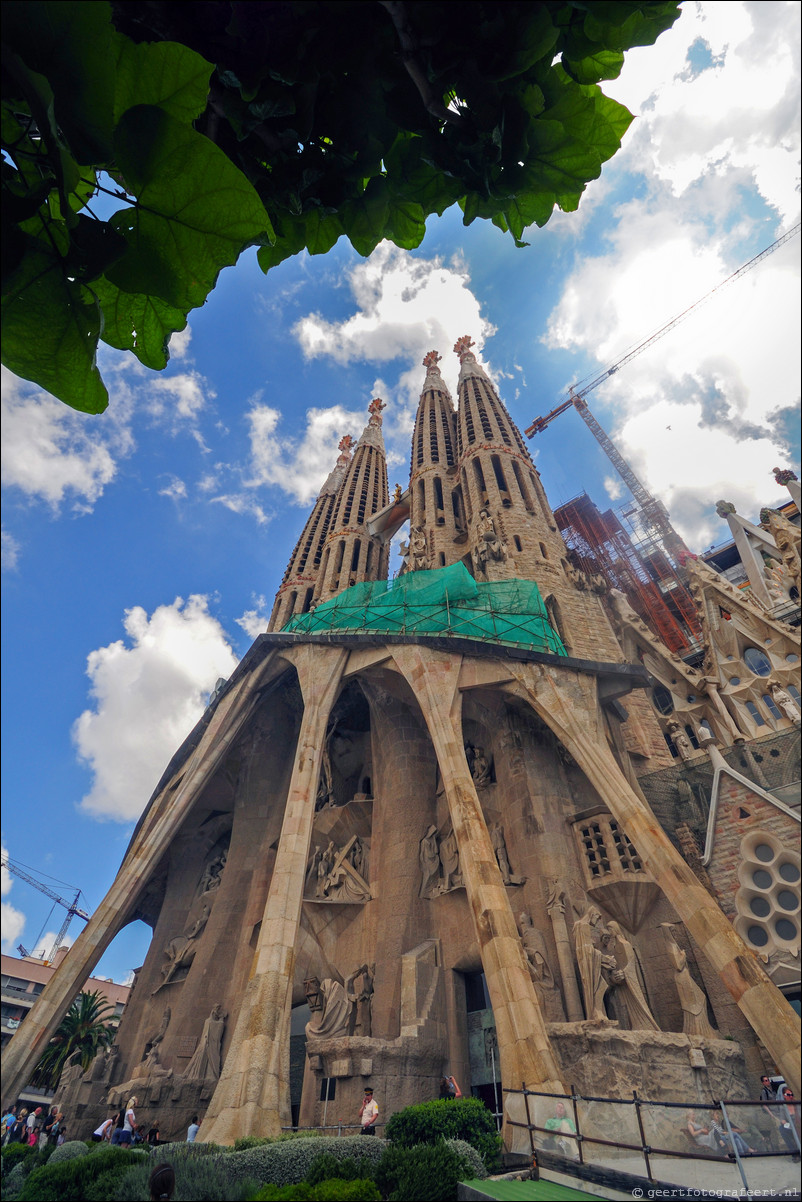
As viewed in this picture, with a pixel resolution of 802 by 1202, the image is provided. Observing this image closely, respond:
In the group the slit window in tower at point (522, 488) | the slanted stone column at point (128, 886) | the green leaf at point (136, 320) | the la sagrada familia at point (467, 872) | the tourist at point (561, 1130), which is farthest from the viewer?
the slit window in tower at point (522, 488)

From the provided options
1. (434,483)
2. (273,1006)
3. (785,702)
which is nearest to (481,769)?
(273,1006)

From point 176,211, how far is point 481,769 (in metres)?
16.1

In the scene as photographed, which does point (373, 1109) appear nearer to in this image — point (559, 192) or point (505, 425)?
point (559, 192)

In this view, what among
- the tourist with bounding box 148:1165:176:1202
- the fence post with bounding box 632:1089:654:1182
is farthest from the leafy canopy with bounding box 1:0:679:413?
the fence post with bounding box 632:1089:654:1182

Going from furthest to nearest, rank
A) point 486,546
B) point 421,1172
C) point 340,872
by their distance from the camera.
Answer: point 486,546
point 340,872
point 421,1172

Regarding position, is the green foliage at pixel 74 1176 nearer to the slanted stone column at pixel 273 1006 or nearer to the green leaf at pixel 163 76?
the slanted stone column at pixel 273 1006

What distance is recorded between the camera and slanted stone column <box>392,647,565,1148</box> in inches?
360

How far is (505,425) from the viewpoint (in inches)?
1212

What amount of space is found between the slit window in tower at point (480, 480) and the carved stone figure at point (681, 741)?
11277 millimetres

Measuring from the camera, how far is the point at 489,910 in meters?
10.9

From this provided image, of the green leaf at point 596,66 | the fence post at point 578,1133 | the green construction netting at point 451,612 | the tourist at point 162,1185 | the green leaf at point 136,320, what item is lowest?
the tourist at point 162,1185

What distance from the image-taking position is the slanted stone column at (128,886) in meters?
11.4

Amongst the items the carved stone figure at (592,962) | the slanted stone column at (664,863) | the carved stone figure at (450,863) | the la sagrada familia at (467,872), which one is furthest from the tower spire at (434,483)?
the carved stone figure at (592,962)

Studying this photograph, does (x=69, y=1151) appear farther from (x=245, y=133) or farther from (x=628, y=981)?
(x=245, y=133)
